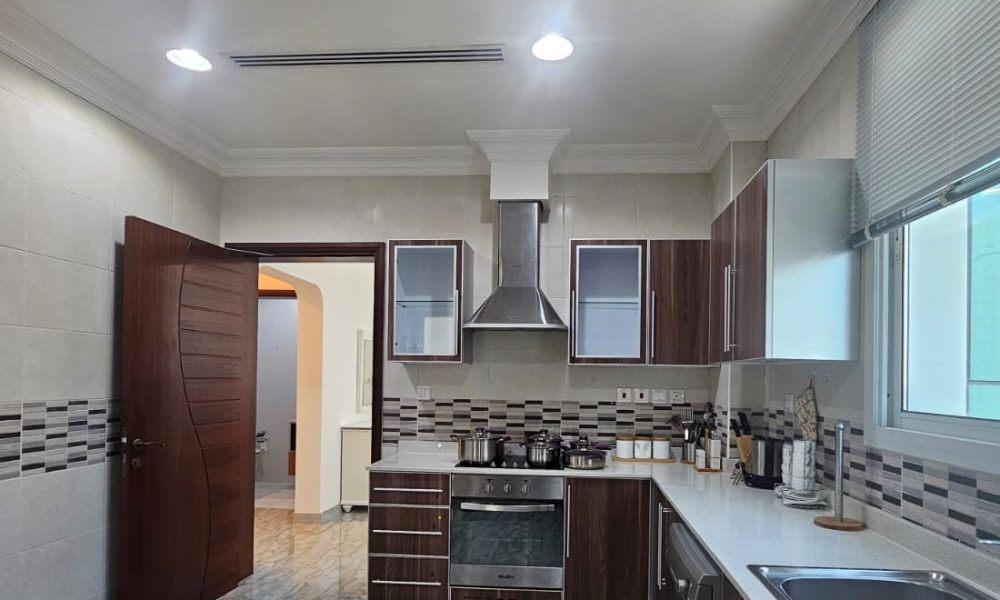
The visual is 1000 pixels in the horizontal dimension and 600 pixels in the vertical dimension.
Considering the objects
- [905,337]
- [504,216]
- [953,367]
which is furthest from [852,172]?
[504,216]

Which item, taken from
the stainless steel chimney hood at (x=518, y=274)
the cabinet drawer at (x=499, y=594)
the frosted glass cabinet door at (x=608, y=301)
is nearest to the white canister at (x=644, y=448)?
the frosted glass cabinet door at (x=608, y=301)

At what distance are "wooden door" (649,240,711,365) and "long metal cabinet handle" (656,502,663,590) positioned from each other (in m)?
0.92

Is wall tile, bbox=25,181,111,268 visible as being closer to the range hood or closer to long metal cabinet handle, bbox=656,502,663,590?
the range hood

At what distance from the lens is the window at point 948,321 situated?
73.6 inches

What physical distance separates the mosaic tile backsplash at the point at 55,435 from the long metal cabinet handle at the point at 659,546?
2577 mm

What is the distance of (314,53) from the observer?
9.75ft

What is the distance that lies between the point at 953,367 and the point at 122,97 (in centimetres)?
355

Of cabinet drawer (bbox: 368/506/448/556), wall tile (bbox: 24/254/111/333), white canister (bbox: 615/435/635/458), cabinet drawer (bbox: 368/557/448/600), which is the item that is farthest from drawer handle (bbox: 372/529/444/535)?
wall tile (bbox: 24/254/111/333)

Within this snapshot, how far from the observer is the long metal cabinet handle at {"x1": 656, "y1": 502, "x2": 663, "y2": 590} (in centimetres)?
315

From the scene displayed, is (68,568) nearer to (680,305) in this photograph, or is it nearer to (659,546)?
(659,546)

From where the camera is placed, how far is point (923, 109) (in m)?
1.96

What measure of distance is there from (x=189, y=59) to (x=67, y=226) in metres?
0.90

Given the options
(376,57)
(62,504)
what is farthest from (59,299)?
(376,57)

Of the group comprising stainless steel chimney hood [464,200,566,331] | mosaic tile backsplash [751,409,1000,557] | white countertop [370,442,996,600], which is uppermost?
stainless steel chimney hood [464,200,566,331]
